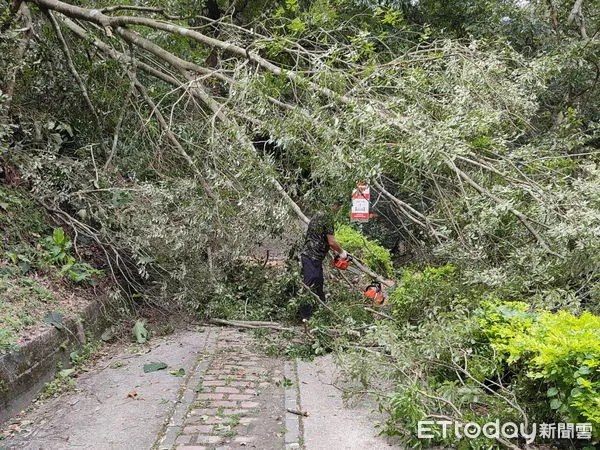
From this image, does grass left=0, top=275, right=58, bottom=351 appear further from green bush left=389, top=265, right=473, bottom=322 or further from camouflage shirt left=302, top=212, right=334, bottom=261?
green bush left=389, top=265, right=473, bottom=322

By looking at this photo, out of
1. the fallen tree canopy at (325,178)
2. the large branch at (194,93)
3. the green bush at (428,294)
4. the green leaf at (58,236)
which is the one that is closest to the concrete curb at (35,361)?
the green leaf at (58,236)

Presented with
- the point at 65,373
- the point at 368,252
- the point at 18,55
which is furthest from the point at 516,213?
the point at 18,55

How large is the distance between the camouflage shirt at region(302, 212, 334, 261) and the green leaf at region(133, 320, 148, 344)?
7.45 feet

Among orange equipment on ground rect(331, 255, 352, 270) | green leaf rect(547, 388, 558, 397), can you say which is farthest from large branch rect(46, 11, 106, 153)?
green leaf rect(547, 388, 558, 397)

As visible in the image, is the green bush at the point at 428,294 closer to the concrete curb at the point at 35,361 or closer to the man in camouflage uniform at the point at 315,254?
the man in camouflage uniform at the point at 315,254

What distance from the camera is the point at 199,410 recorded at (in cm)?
430

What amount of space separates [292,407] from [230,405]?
55 cm

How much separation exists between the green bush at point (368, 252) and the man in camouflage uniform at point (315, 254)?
2472 mm

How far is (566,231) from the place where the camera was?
4.47 metres

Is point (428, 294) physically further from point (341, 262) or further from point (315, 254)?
point (315, 254)

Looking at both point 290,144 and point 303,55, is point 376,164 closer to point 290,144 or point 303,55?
point 290,144

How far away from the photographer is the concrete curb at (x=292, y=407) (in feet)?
12.4

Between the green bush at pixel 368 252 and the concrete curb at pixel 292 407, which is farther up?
the green bush at pixel 368 252

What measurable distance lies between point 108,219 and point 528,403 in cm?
526
